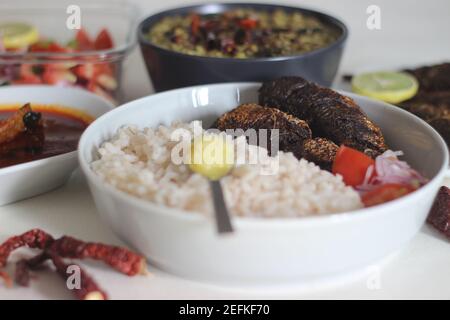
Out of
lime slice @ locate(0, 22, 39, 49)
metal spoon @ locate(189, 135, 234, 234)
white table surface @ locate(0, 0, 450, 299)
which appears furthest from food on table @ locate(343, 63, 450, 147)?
lime slice @ locate(0, 22, 39, 49)

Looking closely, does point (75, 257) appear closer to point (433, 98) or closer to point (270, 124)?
point (270, 124)

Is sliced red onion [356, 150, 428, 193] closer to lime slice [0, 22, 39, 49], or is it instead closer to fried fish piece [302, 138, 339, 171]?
fried fish piece [302, 138, 339, 171]

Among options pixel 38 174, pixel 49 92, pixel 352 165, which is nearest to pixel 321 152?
pixel 352 165

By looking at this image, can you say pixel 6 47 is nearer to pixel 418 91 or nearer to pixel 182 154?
pixel 182 154

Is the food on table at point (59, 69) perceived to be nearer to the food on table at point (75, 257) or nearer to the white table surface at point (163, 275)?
the white table surface at point (163, 275)

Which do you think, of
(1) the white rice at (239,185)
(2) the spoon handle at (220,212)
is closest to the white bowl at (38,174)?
(1) the white rice at (239,185)

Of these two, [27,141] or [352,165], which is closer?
[352,165]
